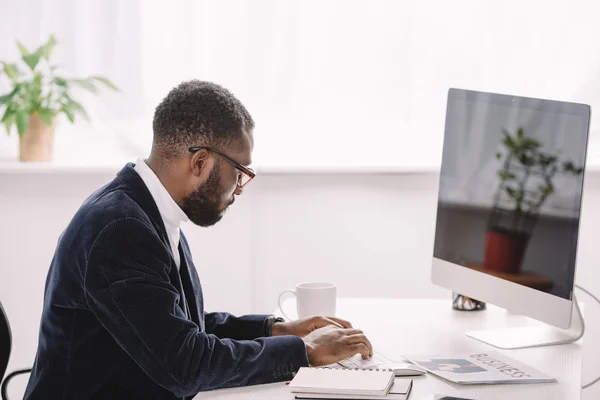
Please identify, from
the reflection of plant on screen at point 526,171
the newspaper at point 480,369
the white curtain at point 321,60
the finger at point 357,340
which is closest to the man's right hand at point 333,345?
the finger at point 357,340

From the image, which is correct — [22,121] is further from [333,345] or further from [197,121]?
[333,345]

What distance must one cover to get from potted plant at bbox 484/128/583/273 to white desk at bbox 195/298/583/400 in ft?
0.60

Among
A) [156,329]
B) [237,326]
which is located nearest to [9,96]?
[237,326]

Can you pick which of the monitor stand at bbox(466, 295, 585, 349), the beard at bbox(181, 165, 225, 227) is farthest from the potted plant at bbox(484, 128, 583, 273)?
the beard at bbox(181, 165, 225, 227)

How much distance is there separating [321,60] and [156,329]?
1.85 metres

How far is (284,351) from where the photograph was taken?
1.41 metres

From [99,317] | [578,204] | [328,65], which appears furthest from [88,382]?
[328,65]

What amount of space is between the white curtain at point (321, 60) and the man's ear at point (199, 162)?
141cm

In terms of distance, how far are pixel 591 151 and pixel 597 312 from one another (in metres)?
0.56

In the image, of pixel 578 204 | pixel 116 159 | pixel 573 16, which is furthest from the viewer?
pixel 116 159

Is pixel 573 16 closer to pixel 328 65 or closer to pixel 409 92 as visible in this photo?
pixel 409 92

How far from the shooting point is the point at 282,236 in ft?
9.95

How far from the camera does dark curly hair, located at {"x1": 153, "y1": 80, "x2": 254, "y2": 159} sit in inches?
61.6

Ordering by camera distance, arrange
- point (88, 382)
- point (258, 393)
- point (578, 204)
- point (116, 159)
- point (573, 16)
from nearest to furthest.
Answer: point (258, 393)
point (88, 382)
point (578, 204)
point (573, 16)
point (116, 159)
